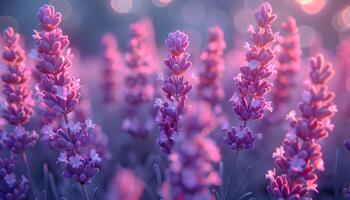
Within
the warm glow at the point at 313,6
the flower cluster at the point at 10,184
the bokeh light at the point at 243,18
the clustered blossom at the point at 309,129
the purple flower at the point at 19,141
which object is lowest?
the flower cluster at the point at 10,184

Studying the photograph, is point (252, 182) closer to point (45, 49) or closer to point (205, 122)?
point (45, 49)

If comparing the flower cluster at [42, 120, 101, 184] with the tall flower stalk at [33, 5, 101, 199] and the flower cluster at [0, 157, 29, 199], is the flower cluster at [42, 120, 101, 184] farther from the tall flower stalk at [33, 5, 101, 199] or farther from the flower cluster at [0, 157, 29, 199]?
the flower cluster at [0, 157, 29, 199]

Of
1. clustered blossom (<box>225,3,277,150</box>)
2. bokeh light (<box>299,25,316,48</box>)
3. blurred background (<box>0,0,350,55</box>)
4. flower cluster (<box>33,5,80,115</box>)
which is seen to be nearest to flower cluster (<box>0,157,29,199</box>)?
flower cluster (<box>33,5,80,115</box>)

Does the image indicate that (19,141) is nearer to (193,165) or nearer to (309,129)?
(193,165)

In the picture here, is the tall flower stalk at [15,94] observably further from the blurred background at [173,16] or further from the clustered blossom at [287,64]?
the blurred background at [173,16]

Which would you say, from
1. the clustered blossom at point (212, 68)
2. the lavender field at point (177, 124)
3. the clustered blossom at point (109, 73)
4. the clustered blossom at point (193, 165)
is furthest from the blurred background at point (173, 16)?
the clustered blossom at point (193, 165)

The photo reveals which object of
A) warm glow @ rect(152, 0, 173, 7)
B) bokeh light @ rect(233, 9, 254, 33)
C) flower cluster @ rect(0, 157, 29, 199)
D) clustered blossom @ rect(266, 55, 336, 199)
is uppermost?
warm glow @ rect(152, 0, 173, 7)

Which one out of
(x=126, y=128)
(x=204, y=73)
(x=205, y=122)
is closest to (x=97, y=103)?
(x=126, y=128)
